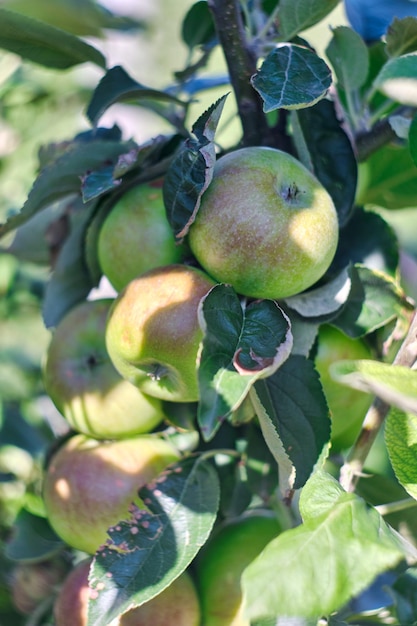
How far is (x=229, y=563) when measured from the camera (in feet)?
2.24

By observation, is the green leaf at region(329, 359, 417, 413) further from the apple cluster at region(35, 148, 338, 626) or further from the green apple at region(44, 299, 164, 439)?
the green apple at region(44, 299, 164, 439)

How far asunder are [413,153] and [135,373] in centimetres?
27

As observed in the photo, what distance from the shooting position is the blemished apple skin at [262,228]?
0.53 m

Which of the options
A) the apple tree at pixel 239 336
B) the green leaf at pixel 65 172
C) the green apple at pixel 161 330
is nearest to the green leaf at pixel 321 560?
the apple tree at pixel 239 336

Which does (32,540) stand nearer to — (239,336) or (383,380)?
(239,336)

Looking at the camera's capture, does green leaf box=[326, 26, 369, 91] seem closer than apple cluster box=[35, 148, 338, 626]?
No

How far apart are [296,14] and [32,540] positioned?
1.92ft

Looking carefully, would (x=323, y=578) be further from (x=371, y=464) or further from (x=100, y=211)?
(x=371, y=464)

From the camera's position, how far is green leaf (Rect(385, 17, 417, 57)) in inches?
24.2


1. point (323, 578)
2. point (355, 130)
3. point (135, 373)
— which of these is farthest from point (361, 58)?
point (323, 578)

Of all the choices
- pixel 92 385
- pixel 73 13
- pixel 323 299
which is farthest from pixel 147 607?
pixel 73 13

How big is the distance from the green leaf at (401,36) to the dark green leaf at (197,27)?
0.20 m

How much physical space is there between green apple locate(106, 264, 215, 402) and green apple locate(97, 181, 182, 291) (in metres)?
0.04

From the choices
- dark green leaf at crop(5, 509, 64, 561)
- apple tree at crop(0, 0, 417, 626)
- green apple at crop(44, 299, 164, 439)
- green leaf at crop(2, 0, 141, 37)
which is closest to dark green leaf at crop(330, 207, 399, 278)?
apple tree at crop(0, 0, 417, 626)
